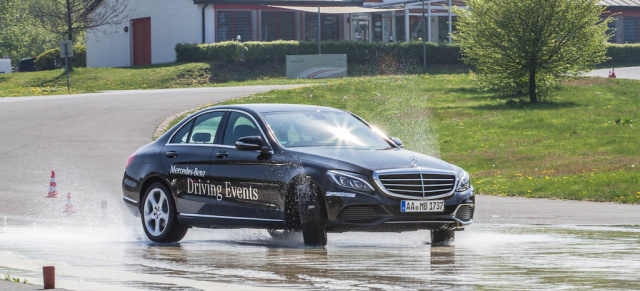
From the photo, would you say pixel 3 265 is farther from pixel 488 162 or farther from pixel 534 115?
pixel 534 115

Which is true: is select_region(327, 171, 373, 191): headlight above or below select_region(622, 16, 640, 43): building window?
below

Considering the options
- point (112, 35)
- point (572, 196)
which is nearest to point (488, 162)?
point (572, 196)

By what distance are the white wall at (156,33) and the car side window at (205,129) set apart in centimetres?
4835

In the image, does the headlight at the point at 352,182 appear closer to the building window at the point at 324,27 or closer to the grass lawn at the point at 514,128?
the grass lawn at the point at 514,128

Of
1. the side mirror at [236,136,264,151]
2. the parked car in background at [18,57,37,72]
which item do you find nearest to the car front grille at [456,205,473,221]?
the side mirror at [236,136,264,151]

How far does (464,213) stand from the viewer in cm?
1055

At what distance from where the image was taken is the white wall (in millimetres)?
60062

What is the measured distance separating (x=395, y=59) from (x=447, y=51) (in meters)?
2.95

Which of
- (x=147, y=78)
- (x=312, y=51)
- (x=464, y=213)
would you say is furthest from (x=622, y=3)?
(x=464, y=213)

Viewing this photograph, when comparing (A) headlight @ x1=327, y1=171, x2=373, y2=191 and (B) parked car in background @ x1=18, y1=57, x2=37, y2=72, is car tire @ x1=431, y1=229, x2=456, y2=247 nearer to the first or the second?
(A) headlight @ x1=327, y1=171, x2=373, y2=191

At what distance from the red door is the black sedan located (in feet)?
171

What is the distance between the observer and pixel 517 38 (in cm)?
3612

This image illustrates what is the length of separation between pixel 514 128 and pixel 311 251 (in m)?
20.7

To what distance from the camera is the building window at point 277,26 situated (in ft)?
204
